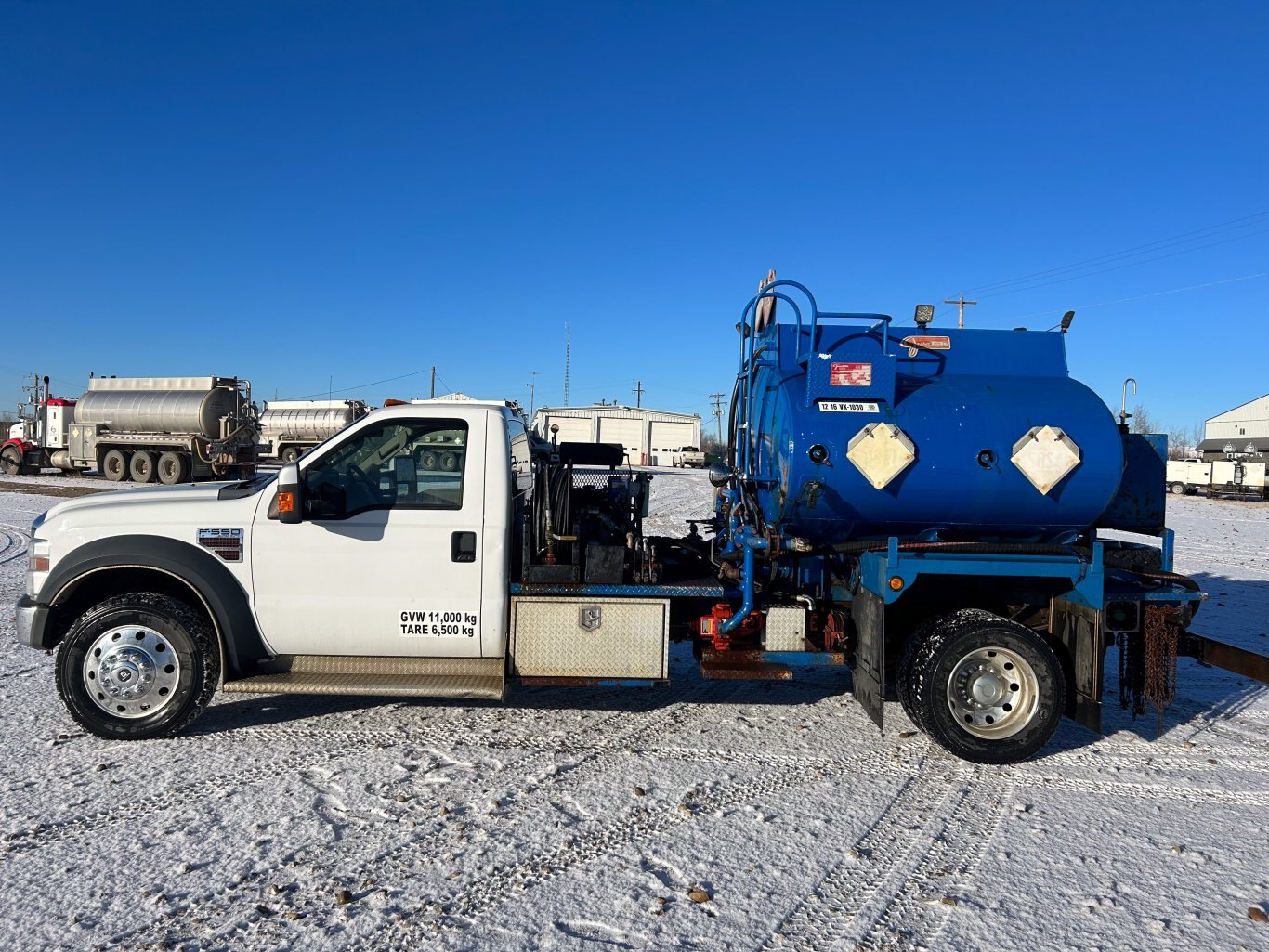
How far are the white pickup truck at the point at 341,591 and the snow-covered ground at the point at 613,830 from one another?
1.36 feet

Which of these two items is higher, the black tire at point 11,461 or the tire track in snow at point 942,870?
the black tire at point 11,461

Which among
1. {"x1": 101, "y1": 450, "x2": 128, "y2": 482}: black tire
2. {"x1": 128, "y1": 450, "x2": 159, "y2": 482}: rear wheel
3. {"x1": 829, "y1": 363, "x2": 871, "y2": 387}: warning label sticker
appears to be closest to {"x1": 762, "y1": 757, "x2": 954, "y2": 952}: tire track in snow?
{"x1": 829, "y1": 363, "x2": 871, "y2": 387}: warning label sticker

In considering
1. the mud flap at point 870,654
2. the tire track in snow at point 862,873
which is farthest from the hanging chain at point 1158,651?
the mud flap at point 870,654

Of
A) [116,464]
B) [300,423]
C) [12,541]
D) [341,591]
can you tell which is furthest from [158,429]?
[341,591]

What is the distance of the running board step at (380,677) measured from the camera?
486 cm

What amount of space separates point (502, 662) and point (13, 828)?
2.53m

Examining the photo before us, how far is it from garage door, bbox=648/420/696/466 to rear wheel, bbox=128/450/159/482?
3841 centimetres

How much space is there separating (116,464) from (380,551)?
28098 millimetres

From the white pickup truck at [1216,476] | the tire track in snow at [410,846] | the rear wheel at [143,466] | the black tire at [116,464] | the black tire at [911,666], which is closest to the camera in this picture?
the tire track in snow at [410,846]

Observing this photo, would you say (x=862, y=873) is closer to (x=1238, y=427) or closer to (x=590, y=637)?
(x=590, y=637)

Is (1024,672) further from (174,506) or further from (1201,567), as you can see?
(1201,567)

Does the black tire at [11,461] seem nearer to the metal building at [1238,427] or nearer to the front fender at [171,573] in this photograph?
the front fender at [171,573]

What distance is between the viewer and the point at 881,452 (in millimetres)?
5203

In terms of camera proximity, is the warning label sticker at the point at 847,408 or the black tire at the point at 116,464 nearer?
the warning label sticker at the point at 847,408
